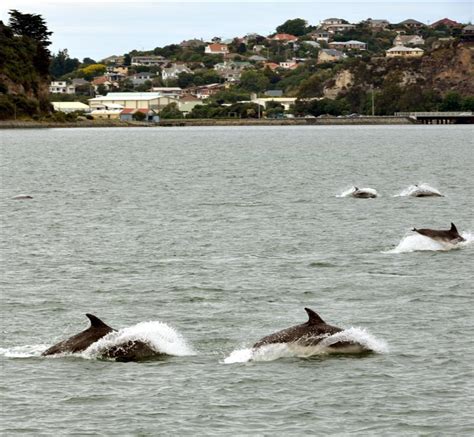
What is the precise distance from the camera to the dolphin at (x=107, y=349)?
1078 inches

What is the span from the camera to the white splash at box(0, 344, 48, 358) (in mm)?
28109

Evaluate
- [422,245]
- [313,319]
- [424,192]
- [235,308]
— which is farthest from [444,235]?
[424,192]

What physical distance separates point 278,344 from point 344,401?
3422 mm

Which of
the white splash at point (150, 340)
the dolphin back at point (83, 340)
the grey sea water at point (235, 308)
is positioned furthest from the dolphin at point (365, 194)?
the dolphin back at point (83, 340)

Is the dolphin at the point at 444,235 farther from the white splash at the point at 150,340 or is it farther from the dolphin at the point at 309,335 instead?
the dolphin at the point at 309,335

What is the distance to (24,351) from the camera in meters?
28.5

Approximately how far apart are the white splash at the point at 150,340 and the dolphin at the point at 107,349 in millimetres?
80

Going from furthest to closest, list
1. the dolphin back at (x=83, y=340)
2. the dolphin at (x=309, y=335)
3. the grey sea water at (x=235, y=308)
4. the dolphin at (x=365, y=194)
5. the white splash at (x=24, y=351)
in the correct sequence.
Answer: the dolphin at (x=365, y=194)
the white splash at (x=24, y=351)
the dolphin back at (x=83, y=340)
the dolphin at (x=309, y=335)
the grey sea water at (x=235, y=308)

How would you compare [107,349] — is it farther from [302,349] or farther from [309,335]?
[309,335]

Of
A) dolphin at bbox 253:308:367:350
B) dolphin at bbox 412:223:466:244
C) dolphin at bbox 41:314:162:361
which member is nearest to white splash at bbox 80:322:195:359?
dolphin at bbox 41:314:162:361

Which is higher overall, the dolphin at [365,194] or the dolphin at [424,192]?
the dolphin at [365,194]

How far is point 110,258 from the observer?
147 feet

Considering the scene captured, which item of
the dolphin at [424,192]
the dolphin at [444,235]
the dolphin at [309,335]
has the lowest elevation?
the dolphin at [424,192]

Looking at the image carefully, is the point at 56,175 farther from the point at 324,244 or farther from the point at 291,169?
the point at 324,244
